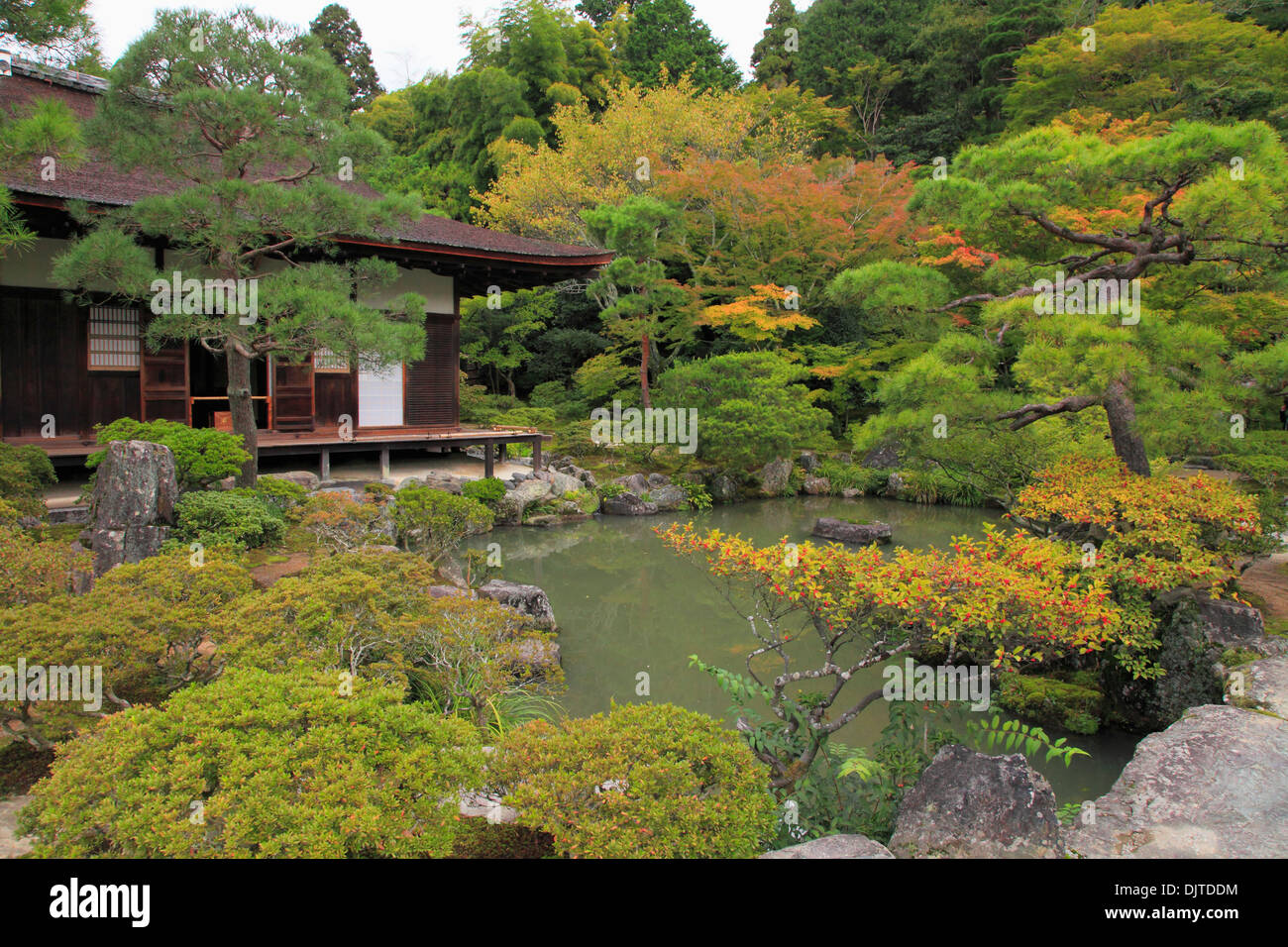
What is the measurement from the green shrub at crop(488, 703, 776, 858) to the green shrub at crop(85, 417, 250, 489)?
5307 millimetres

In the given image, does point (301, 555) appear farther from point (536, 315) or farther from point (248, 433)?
point (536, 315)

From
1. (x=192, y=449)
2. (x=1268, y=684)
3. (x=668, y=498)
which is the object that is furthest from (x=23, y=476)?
(x=668, y=498)

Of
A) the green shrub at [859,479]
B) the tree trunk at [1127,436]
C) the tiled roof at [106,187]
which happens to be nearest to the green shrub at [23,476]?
the tiled roof at [106,187]

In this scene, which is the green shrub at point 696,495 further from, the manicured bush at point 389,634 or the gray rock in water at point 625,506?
the manicured bush at point 389,634

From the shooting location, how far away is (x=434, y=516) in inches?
303

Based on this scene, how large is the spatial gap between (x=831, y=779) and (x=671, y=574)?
5.78 m

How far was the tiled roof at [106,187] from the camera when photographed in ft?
27.6

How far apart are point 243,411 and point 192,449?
Result: 90 centimetres

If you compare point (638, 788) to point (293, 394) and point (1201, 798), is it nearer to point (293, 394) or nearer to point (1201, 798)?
point (1201, 798)

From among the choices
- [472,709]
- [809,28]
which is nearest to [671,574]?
[472,709]

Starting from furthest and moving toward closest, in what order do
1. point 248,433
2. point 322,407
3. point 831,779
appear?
1. point 322,407
2. point 248,433
3. point 831,779

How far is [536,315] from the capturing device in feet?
70.1

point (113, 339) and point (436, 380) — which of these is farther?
point (436, 380)

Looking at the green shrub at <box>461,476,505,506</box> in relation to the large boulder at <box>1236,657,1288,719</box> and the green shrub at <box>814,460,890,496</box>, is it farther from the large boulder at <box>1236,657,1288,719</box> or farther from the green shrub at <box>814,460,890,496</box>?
the green shrub at <box>814,460,890,496</box>
